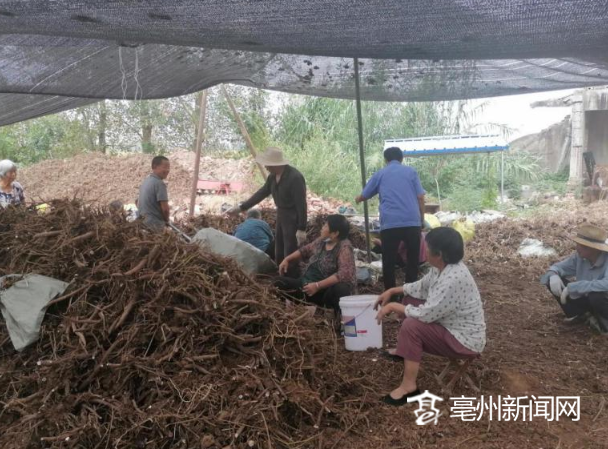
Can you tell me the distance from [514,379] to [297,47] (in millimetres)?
2745

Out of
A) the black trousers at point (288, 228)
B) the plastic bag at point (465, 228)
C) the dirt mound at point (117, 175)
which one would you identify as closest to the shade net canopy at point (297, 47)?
the black trousers at point (288, 228)

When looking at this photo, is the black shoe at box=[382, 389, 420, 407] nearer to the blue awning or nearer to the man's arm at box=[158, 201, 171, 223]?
the man's arm at box=[158, 201, 171, 223]

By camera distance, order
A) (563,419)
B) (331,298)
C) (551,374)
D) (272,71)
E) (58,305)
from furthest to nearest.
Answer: (272,71) → (331,298) → (551,374) → (58,305) → (563,419)

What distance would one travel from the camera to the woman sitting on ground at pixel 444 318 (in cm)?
294

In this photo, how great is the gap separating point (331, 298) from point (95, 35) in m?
2.47

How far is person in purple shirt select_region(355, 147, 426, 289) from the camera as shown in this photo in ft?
15.8

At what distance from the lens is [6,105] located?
5629 millimetres

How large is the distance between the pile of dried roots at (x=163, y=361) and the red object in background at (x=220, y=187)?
31.4 feet

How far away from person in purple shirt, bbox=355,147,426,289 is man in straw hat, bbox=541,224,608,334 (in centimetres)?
115

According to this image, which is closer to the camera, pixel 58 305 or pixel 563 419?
pixel 563 419

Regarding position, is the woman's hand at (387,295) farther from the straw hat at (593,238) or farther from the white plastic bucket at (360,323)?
the straw hat at (593,238)

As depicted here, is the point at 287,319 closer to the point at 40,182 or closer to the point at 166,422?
the point at 166,422

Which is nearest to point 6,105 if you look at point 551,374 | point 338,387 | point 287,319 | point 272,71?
point 272,71

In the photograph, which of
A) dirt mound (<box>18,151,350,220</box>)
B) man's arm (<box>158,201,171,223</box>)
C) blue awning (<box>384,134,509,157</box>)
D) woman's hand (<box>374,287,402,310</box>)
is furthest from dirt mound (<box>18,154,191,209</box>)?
woman's hand (<box>374,287,402,310</box>)
